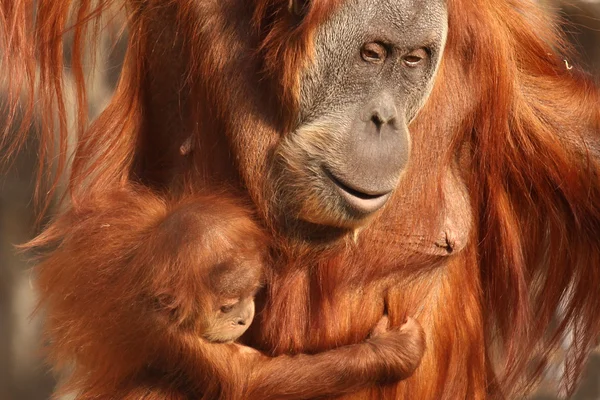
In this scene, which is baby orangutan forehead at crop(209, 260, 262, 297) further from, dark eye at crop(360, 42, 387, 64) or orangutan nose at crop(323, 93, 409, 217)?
dark eye at crop(360, 42, 387, 64)

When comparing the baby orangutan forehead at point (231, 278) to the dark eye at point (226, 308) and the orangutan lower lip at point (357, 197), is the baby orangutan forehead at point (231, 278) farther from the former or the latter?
the orangutan lower lip at point (357, 197)

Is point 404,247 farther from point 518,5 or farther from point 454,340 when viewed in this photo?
point 518,5

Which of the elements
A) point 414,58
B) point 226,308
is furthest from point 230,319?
point 414,58

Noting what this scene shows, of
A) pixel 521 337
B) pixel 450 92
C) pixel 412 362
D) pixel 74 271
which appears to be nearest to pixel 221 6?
pixel 450 92

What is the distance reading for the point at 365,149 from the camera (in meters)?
1.82

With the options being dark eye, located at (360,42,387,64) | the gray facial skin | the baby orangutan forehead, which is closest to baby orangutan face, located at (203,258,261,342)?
the baby orangutan forehead

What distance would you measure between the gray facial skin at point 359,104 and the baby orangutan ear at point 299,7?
0.19ft

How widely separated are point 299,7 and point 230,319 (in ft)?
2.11

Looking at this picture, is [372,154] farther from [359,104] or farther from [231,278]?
[231,278]

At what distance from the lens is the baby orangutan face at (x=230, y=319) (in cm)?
189

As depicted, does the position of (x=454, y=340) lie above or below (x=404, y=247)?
below

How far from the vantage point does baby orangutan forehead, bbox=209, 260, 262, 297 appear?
187cm

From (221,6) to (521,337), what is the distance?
1.10 m

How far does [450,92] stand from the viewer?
2.05m
